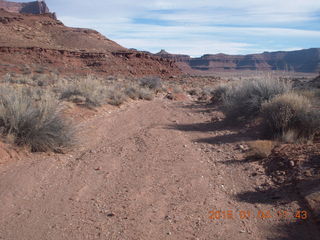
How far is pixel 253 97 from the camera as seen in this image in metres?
11.6

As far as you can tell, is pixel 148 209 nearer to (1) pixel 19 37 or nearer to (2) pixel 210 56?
(1) pixel 19 37

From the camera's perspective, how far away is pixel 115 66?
50250mm

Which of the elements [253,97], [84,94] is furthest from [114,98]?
[253,97]

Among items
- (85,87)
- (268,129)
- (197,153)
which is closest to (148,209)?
(197,153)

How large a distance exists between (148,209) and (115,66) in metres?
47.0

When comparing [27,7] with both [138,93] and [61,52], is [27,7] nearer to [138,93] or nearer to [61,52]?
[61,52]

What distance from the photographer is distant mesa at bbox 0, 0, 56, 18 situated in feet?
394

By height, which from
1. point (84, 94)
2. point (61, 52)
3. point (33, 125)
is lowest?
point (84, 94)

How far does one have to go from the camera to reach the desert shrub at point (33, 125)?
722 centimetres

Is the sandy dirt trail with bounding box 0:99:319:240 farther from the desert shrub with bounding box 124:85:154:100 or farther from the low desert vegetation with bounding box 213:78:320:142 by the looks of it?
the desert shrub with bounding box 124:85:154:100

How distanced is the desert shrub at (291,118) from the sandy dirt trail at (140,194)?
1170mm

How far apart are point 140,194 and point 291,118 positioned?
5357 millimetres
